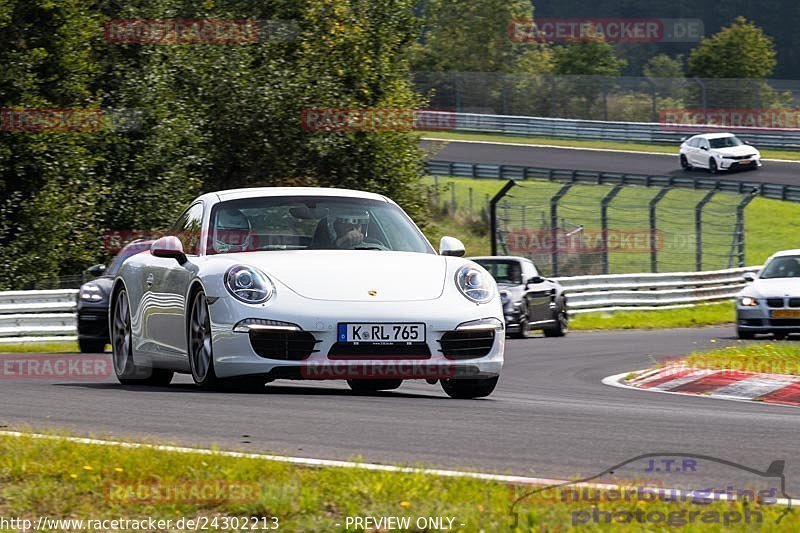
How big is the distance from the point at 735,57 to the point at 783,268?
253 ft

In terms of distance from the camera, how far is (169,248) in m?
8.93

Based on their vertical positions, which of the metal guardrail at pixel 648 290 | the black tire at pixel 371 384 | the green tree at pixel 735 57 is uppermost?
the green tree at pixel 735 57

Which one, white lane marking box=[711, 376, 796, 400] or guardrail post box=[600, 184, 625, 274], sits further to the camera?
guardrail post box=[600, 184, 625, 274]

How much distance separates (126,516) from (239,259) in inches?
160

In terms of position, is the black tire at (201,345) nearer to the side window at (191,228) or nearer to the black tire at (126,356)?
the side window at (191,228)

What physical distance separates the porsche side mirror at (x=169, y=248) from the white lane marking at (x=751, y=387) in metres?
4.65

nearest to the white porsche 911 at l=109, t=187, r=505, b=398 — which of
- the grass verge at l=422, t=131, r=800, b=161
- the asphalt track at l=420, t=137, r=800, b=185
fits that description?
the asphalt track at l=420, t=137, r=800, b=185

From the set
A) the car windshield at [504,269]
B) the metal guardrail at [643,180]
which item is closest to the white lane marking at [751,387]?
the car windshield at [504,269]

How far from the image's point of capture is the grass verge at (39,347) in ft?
63.1

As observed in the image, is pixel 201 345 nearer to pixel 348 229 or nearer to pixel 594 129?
pixel 348 229

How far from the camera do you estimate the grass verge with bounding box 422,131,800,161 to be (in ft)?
180

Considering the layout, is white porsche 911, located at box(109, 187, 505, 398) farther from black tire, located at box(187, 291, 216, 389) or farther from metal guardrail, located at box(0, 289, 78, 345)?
metal guardrail, located at box(0, 289, 78, 345)

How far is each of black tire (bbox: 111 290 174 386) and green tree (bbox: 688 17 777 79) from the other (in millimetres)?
87055

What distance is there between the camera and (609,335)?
22469mm
